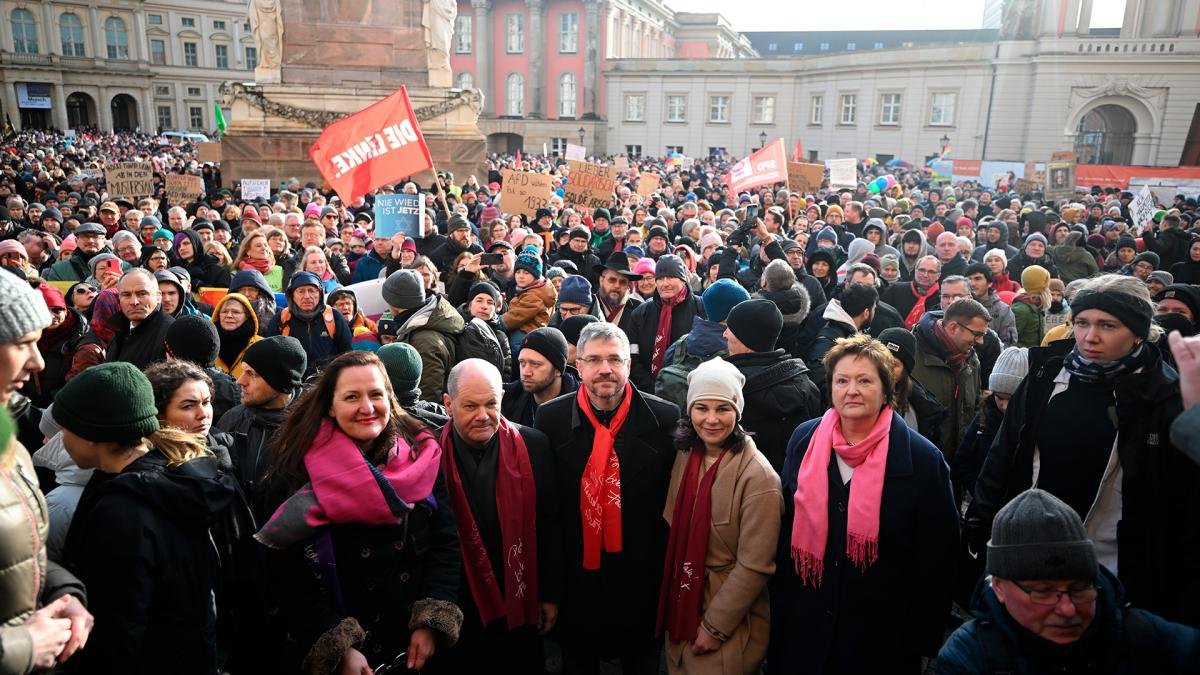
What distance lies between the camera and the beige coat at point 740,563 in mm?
3193

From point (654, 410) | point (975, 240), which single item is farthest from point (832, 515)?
point (975, 240)

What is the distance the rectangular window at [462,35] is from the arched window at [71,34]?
127 ft

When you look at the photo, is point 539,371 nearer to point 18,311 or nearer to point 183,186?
point 18,311

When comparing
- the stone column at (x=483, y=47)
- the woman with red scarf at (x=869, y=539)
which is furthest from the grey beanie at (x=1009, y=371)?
the stone column at (x=483, y=47)

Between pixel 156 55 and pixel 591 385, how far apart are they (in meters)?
89.9

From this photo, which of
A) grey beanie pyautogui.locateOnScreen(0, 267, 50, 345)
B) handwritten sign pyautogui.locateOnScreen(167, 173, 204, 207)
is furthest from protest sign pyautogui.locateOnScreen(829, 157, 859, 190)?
grey beanie pyautogui.locateOnScreen(0, 267, 50, 345)

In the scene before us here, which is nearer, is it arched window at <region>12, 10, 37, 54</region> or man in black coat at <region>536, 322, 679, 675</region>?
man in black coat at <region>536, 322, 679, 675</region>

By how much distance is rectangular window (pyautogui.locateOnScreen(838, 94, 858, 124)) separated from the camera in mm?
47781

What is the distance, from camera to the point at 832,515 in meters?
3.09

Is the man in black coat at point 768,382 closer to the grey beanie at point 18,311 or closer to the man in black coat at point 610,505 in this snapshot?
the man in black coat at point 610,505

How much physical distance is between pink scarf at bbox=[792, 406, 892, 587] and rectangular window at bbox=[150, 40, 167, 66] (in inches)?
3551

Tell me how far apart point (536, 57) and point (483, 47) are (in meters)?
4.74

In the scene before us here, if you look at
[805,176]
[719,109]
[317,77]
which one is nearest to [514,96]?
[719,109]

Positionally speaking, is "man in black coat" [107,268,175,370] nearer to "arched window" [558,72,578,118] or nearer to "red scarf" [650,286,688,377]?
"red scarf" [650,286,688,377]
